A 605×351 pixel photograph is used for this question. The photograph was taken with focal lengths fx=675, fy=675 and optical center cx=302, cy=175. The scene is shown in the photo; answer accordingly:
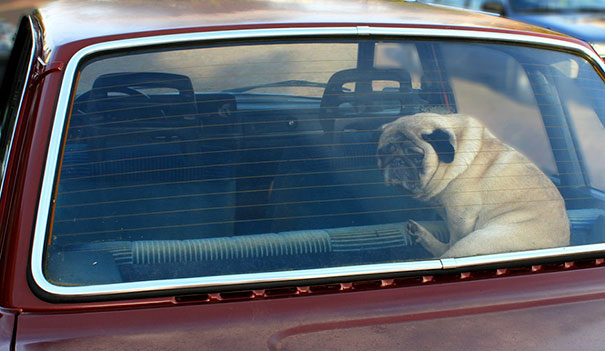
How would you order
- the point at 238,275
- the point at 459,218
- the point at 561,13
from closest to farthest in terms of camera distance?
the point at 238,275 < the point at 459,218 < the point at 561,13

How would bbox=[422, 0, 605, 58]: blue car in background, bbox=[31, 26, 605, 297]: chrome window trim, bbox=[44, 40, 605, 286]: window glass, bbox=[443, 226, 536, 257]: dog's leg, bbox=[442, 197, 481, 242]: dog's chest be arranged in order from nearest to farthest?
bbox=[31, 26, 605, 297]: chrome window trim → bbox=[44, 40, 605, 286]: window glass → bbox=[443, 226, 536, 257]: dog's leg → bbox=[442, 197, 481, 242]: dog's chest → bbox=[422, 0, 605, 58]: blue car in background

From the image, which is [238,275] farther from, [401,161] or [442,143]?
[442,143]

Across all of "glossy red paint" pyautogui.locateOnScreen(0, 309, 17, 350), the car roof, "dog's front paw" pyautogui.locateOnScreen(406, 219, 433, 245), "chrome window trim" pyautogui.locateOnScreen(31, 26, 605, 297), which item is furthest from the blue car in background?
"glossy red paint" pyautogui.locateOnScreen(0, 309, 17, 350)

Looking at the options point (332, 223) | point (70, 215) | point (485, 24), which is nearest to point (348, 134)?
point (332, 223)

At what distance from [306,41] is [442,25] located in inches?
16.0

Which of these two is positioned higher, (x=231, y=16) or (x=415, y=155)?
(x=231, y=16)

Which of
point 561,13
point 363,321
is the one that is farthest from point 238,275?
point 561,13

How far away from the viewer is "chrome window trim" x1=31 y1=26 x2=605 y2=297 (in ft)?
4.97

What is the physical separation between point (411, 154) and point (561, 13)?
25.7 feet

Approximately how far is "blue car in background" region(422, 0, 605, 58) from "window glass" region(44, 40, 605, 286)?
6800mm

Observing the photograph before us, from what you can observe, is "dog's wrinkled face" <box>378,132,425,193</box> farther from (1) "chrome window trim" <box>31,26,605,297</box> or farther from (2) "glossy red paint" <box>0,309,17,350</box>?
(2) "glossy red paint" <box>0,309,17,350</box>

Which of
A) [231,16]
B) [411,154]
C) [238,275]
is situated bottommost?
[238,275]

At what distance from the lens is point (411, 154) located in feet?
6.40

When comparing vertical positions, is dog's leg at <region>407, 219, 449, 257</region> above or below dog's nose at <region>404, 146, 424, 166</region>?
below
